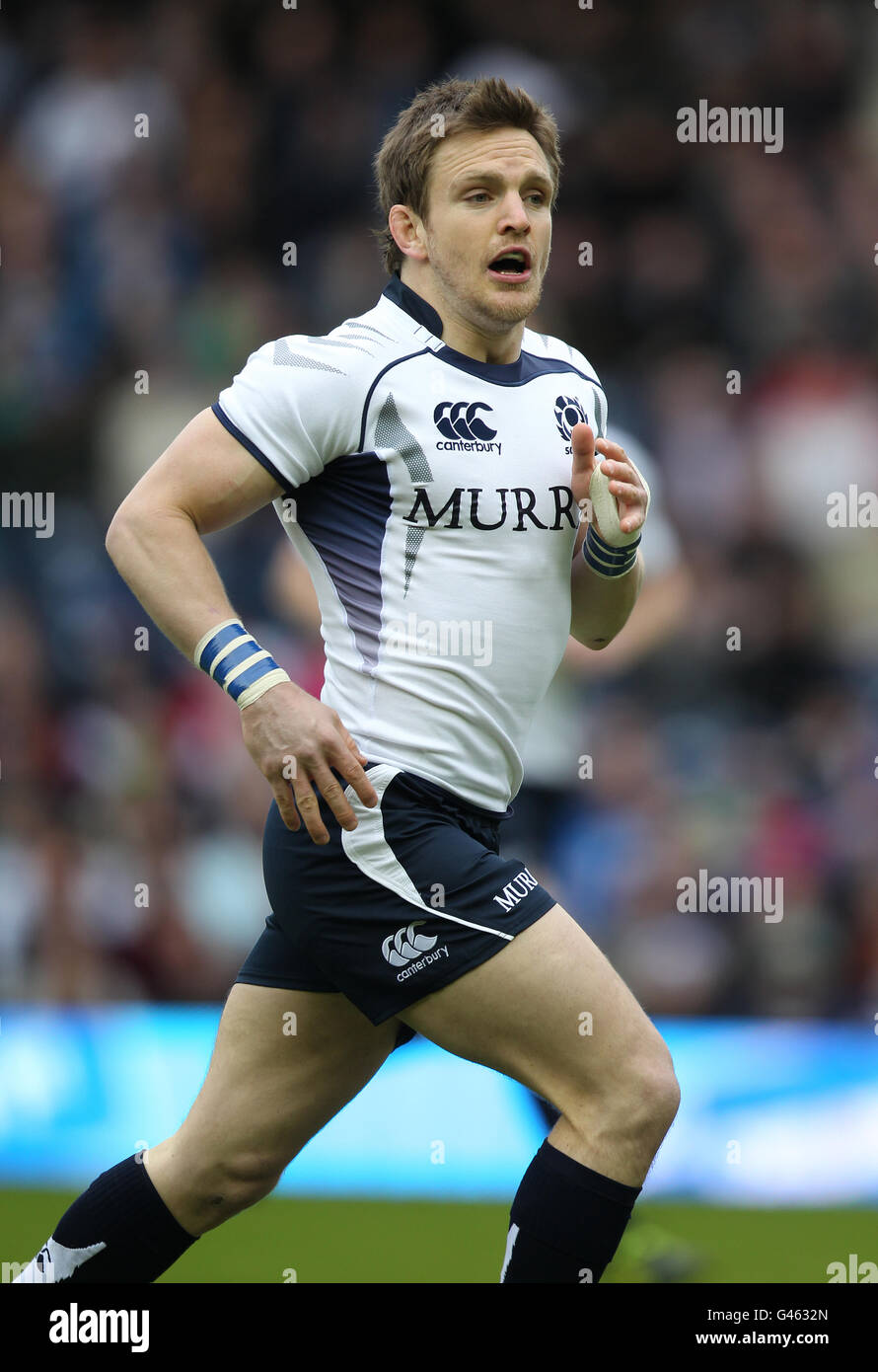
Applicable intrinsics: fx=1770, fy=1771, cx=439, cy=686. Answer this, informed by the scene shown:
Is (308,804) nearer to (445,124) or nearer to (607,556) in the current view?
(607,556)

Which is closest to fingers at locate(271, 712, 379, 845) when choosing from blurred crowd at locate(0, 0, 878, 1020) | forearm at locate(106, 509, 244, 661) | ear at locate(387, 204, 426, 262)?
forearm at locate(106, 509, 244, 661)

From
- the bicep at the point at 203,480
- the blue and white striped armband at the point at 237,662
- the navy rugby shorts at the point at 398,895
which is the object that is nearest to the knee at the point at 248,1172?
the navy rugby shorts at the point at 398,895

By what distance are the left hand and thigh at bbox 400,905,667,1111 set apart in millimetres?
824

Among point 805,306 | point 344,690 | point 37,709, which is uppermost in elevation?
point 805,306

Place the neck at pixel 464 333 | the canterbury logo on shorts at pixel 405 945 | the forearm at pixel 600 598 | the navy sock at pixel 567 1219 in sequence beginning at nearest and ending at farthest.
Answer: the navy sock at pixel 567 1219 < the canterbury logo on shorts at pixel 405 945 < the neck at pixel 464 333 < the forearm at pixel 600 598

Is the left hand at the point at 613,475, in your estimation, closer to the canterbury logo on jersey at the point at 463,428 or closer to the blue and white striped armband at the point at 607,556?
the blue and white striped armband at the point at 607,556

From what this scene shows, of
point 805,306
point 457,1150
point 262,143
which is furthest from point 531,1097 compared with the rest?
point 262,143

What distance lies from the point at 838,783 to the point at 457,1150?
10.3 ft

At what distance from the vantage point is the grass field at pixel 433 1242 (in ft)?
17.1

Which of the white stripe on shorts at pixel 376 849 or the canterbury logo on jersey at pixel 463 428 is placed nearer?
the white stripe on shorts at pixel 376 849

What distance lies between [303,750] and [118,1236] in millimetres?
1179

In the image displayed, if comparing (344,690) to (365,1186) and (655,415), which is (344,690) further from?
(655,415)

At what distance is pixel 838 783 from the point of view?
28.0 ft
